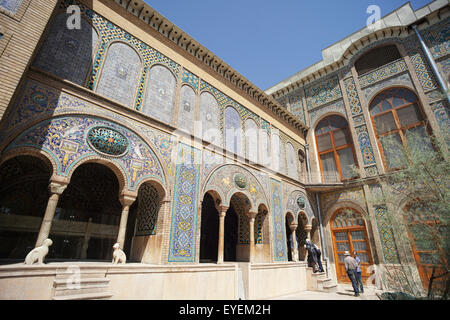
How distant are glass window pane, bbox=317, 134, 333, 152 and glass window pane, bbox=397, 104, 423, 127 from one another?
10.9 ft

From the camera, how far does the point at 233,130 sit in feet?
31.2

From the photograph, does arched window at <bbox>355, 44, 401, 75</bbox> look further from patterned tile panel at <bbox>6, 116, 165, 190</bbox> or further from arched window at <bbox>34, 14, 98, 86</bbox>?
arched window at <bbox>34, 14, 98, 86</bbox>

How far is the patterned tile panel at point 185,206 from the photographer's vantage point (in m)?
6.12

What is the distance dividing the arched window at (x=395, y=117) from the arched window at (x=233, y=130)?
6201mm

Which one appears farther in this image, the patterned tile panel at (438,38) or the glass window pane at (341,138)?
the glass window pane at (341,138)

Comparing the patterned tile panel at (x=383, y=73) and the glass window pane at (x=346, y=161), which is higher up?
the patterned tile panel at (x=383, y=73)

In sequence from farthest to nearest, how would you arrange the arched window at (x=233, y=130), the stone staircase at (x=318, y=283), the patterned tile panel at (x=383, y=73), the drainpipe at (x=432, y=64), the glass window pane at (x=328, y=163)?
the glass window pane at (x=328, y=163) → the patterned tile panel at (x=383, y=73) → the drainpipe at (x=432, y=64) → the stone staircase at (x=318, y=283) → the arched window at (x=233, y=130)

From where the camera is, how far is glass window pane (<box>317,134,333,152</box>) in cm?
1333

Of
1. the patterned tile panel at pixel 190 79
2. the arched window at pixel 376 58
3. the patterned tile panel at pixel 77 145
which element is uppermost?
the arched window at pixel 376 58

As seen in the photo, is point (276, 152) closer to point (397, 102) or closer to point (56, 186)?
point (397, 102)

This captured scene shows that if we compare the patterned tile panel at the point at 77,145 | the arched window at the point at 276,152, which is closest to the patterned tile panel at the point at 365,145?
the arched window at the point at 276,152

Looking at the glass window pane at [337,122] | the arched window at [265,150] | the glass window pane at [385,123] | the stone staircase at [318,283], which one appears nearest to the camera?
the stone staircase at [318,283]

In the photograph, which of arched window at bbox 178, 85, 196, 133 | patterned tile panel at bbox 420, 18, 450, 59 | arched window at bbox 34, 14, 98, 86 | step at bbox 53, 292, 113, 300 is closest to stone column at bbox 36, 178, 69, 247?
step at bbox 53, 292, 113, 300

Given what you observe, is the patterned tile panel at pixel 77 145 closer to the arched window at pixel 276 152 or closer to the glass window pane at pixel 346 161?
the arched window at pixel 276 152
